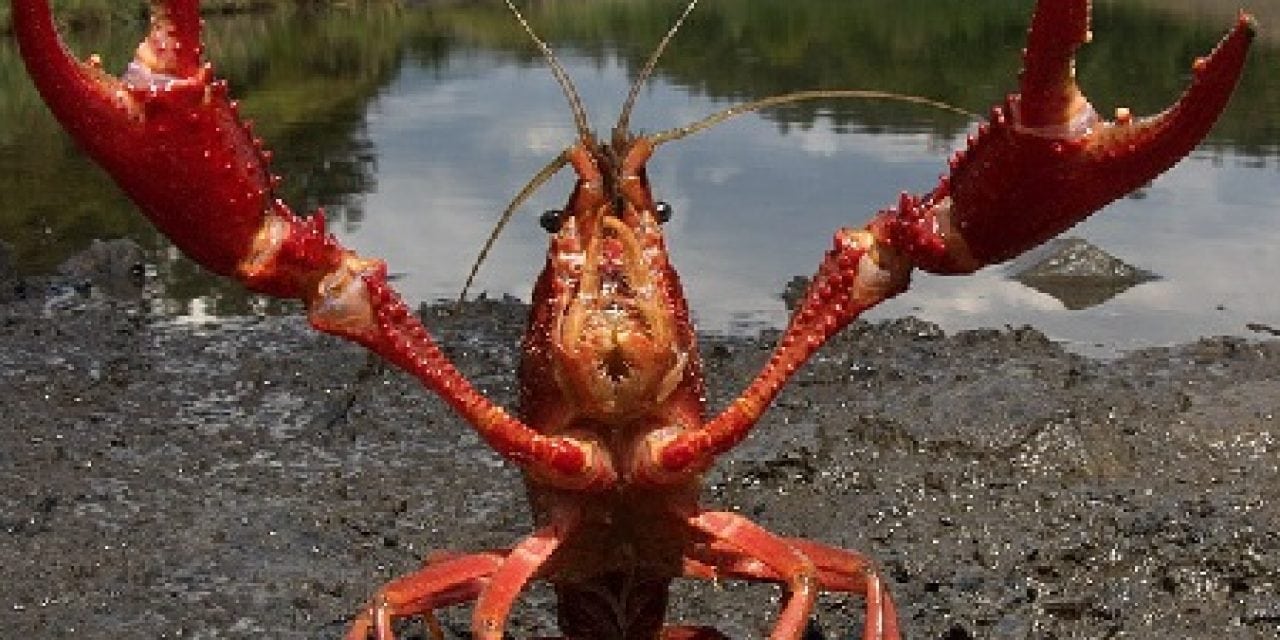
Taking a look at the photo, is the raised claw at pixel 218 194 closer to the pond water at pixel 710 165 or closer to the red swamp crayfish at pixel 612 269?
the red swamp crayfish at pixel 612 269

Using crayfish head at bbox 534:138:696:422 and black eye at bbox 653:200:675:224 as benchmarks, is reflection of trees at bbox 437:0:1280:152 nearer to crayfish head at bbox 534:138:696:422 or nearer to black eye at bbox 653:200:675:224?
black eye at bbox 653:200:675:224

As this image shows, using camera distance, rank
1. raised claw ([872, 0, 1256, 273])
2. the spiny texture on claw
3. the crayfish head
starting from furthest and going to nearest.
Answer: the crayfish head < the spiny texture on claw < raised claw ([872, 0, 1256, 273])

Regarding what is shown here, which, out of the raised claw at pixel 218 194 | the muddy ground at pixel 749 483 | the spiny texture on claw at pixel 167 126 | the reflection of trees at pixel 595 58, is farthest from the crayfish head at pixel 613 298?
the muddy ground at pixel 749 483

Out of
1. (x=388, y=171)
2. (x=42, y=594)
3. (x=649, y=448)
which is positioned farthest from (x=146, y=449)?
Result: (x=388, y=171)

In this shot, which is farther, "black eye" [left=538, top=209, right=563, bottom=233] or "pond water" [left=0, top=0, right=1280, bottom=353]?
"pond water" [left=0, top=0, right=1280, bottom=353]

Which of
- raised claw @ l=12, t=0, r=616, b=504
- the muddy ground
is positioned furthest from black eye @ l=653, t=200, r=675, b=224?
the muddy ground

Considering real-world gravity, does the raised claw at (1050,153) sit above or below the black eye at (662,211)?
above
